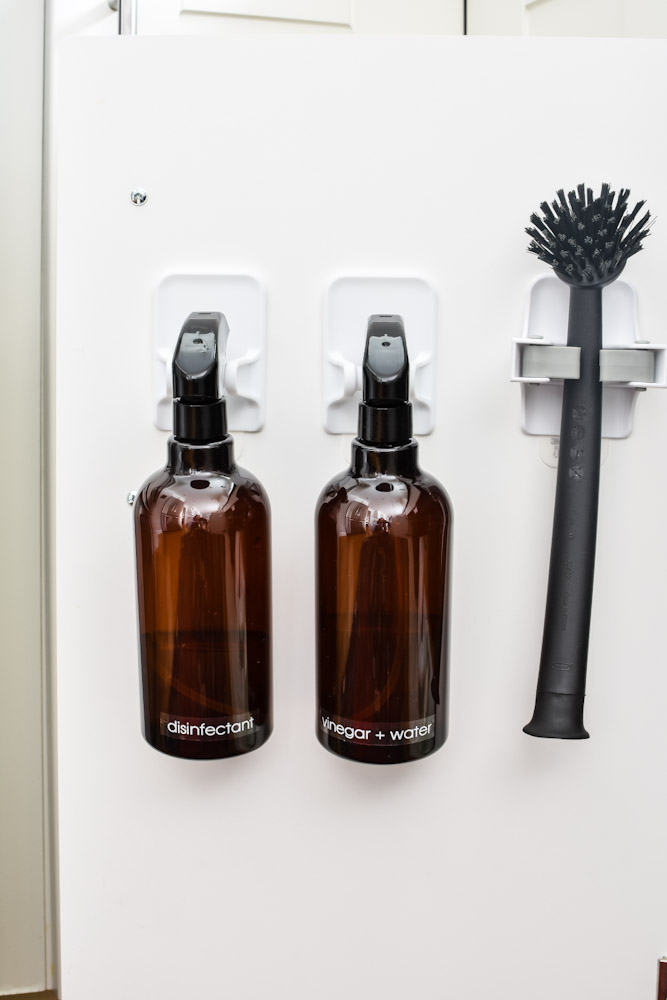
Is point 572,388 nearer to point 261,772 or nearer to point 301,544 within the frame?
point 301,544

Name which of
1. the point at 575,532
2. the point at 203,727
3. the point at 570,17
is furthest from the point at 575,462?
the point at 570,17

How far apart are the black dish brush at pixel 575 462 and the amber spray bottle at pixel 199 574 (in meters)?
0.19

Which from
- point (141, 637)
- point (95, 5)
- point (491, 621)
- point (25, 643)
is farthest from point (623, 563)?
point (95, 5)

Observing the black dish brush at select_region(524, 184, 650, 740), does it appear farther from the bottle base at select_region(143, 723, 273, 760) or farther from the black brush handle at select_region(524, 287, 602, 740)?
the bottle base at select_region(143, 723, 273, 760)

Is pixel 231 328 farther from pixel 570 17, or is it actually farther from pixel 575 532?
pixel 570 17

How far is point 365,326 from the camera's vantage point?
480mm

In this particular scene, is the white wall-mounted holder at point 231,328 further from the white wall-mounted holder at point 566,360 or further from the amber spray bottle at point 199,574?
the white wall-mounted holder at point 566,360

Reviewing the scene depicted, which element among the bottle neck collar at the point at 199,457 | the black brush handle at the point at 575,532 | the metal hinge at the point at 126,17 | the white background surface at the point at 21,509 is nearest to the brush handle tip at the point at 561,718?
the black brush handle at the point at 575,532

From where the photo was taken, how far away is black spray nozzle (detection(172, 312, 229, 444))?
419mm

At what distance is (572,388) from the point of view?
460 millimetres

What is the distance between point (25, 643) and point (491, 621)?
0.51 m

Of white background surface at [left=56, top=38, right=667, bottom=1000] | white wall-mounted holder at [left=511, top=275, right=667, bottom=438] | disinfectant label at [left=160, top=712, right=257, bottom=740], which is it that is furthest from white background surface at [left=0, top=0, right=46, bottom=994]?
white wall-mounted holder at [left=511, top=275, right=667, bottom=438]

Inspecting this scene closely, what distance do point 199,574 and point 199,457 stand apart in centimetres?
7

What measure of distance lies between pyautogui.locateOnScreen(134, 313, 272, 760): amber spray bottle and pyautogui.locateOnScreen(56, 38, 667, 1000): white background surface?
54 mm
